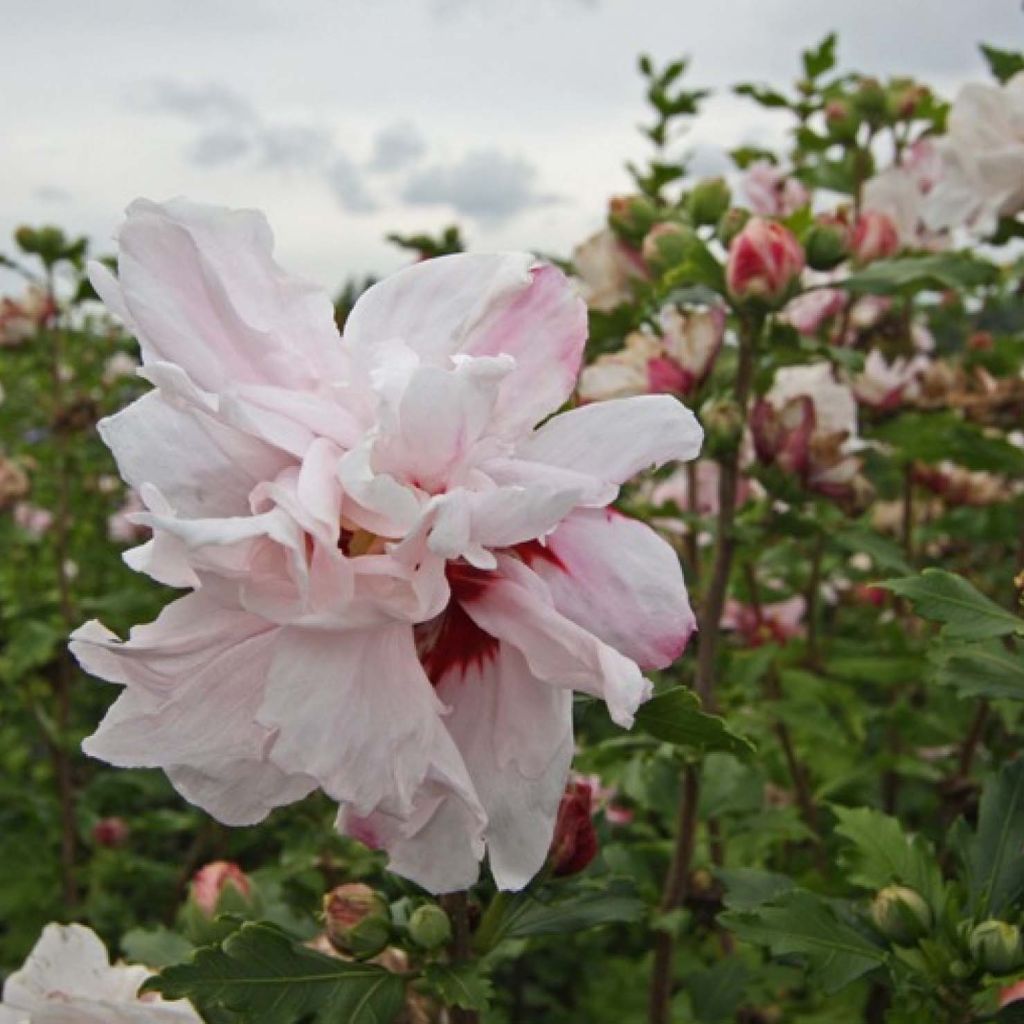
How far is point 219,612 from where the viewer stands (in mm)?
769

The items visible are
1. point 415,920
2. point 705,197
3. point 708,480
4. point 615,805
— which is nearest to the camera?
point 415,920

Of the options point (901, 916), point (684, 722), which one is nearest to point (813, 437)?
point (901, 916)

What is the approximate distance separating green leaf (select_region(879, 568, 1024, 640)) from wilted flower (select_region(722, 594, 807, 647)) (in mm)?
1164

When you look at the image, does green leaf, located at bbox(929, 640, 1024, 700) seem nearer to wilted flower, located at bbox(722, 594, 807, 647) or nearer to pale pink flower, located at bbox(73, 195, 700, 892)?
pale pink flower, located at bbox(73, 195, 700, 892)

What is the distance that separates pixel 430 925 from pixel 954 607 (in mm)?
508

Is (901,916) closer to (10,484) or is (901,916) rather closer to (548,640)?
(548,640)

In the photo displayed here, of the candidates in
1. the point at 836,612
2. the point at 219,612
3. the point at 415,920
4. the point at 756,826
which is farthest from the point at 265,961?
the point at 836,612

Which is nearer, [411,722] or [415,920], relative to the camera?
[411,722]

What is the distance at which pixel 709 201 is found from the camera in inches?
72.5

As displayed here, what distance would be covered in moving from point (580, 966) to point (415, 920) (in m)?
1.86

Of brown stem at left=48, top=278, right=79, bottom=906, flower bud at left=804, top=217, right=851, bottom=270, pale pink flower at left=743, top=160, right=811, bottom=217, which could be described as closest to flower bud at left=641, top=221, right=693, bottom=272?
flower bud at left=804, top=217, right=851, bottom=270

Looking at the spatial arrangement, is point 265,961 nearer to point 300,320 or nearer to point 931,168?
point 300,320

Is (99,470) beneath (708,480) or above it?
beneath

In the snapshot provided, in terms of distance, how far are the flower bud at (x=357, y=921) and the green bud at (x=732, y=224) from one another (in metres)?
0.88
